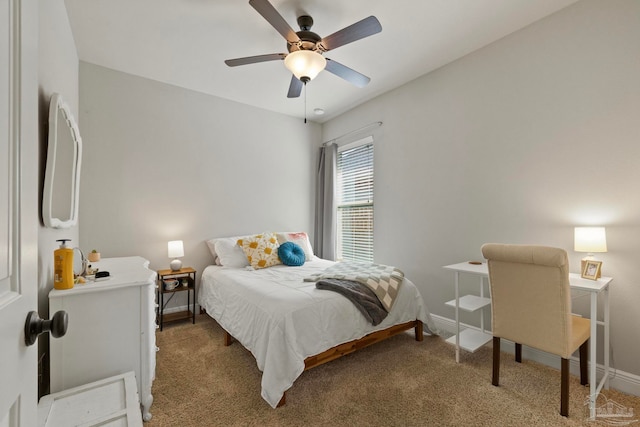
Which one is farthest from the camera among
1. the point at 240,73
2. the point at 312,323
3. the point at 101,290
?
the point at 240,73

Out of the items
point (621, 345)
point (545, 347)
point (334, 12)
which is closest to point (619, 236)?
point (621, 345)

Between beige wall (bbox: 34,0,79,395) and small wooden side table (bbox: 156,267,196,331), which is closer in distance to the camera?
beige wall (bbox: 34,0,79,395)

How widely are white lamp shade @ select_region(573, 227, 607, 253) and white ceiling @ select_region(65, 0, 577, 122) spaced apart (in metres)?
1.66

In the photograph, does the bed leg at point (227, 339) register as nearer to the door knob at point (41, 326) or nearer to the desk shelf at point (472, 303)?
the desk shelf at point (472, 303)

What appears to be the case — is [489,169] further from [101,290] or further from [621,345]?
[101,290]

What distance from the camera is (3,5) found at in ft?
1.72

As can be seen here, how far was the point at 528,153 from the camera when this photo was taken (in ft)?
7.73

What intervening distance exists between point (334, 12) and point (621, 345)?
3.09 meters

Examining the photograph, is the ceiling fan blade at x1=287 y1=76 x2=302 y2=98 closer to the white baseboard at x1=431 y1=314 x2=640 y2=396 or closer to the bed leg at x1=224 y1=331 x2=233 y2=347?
the bed leg at x1=224 y1=331 x2=233 y2=347

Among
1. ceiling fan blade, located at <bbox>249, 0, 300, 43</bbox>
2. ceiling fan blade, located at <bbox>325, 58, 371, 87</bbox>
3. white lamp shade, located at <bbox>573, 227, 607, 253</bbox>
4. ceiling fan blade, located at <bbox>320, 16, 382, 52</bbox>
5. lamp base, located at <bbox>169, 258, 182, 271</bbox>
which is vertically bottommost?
lamp base, located at <bbox>169, 258, 182, 271</bbox>

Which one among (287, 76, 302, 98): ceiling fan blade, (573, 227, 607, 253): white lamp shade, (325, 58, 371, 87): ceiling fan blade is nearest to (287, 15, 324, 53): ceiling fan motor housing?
(325, 58, 371, 87): ceiling fan blade

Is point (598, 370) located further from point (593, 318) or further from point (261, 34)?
point (261, 34)

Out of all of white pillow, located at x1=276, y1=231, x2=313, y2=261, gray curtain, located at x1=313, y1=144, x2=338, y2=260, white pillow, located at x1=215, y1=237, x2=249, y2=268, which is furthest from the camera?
gray curtain, located at x1=313, y1=144, x2=338, y2=260

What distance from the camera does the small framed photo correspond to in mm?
1847
